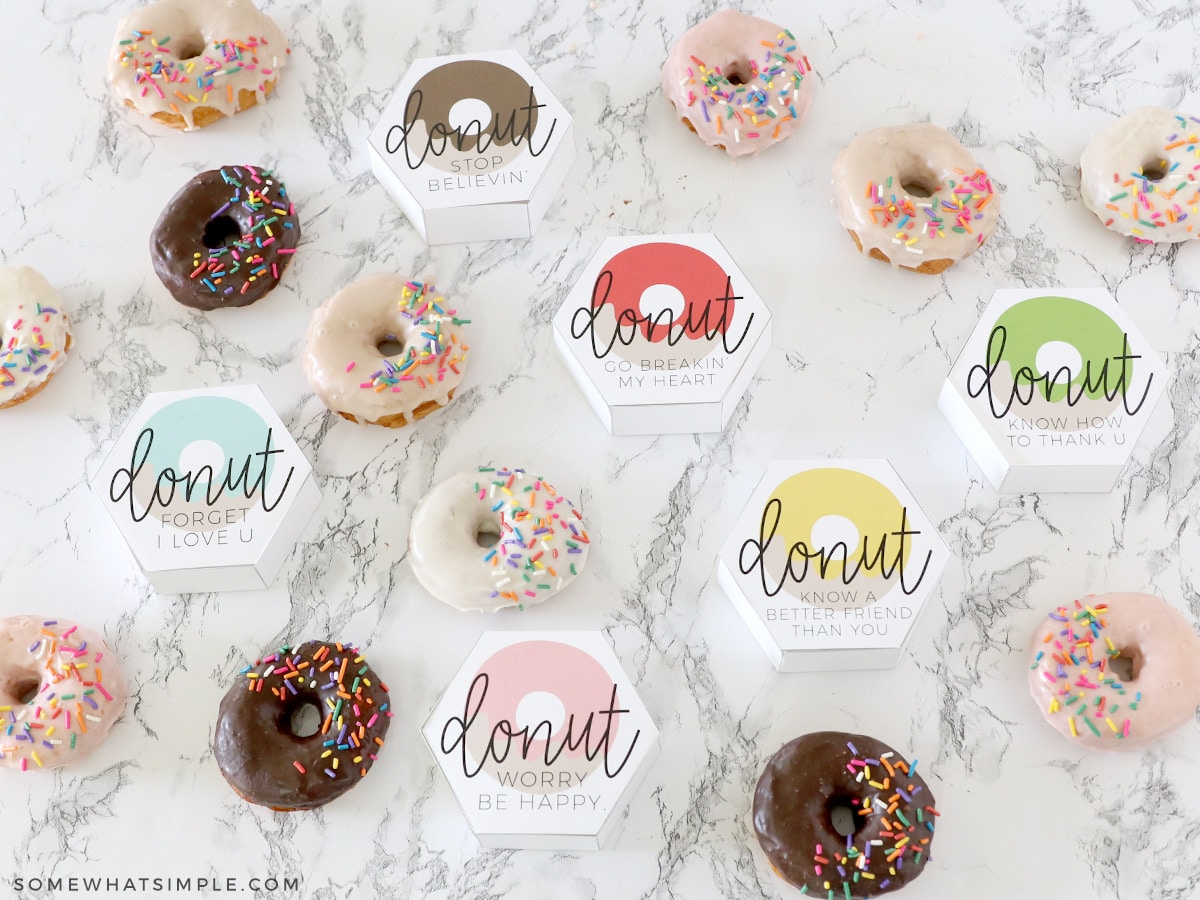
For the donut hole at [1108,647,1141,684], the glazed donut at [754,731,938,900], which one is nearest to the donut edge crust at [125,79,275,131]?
the glazed donut at [754,731,938,900]

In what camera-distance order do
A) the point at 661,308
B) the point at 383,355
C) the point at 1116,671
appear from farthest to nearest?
the point at 383,355, the point at 661,308, the point at 1116,671

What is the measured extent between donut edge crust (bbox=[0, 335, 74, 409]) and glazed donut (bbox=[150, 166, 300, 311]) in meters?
0.20

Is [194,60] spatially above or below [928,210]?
above

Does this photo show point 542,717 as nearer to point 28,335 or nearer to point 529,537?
point 529,537

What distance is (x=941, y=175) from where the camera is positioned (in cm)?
186

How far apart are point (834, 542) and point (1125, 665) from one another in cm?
49

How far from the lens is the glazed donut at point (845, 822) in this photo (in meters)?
1.46

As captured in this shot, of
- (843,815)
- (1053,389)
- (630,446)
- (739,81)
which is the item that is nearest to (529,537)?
(630,446)

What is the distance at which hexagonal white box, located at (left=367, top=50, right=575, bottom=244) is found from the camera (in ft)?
6.07

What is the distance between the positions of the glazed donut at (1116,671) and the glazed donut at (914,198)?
0.63 metres

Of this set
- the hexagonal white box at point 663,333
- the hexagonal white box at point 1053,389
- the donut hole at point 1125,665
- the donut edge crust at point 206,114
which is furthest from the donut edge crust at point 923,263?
the donut edge crust at point 206,114

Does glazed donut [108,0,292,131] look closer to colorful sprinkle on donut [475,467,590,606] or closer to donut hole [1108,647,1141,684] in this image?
colorful sprinkle on donut [475,467,590,606]

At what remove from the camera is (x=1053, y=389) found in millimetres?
1679

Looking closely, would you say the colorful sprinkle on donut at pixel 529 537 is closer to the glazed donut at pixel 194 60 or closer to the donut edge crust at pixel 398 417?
the donut edge crust at pixel 398 417
